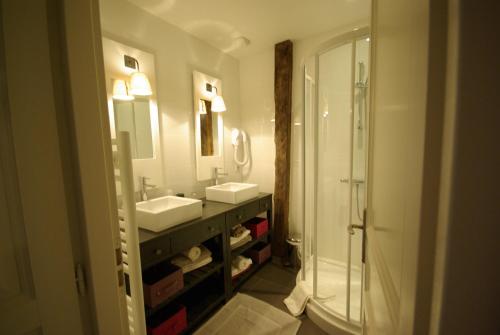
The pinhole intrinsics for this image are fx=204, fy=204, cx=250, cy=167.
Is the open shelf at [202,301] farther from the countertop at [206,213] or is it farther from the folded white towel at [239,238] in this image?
the countertop at [206,213]

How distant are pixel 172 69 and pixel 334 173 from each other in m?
1.82

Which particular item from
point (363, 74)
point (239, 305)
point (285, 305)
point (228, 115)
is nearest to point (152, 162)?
point (228, 115)

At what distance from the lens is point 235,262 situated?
1.92 meters

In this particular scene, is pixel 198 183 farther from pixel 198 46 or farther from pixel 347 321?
pixel 347 321

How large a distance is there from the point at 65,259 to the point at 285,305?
169 centimetres

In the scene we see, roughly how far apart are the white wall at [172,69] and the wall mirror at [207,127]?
59mm

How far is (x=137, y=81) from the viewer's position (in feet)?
4.98

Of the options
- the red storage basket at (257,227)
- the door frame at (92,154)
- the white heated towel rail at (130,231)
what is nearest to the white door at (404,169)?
the door frame at (92,154)

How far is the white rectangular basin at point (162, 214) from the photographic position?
1.26 metres

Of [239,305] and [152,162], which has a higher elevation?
[152,162]

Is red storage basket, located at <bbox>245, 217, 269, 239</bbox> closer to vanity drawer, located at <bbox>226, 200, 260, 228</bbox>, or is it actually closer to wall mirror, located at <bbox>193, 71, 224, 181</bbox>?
vanity drawer, located at <bbox>226, 200, 260, 228</bbox>

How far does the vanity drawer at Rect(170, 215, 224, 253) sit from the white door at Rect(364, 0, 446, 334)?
1107 mm

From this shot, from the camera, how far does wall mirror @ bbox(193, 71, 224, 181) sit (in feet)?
6.73

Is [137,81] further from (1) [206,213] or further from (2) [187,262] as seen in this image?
(2) [187,262]
